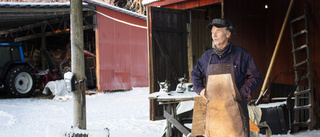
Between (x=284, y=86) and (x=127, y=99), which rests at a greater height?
(x=284, y=86)

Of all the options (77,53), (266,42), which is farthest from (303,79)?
(77,53)

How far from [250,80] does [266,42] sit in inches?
220

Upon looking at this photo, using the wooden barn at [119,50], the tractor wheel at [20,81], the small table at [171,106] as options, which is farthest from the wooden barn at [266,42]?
the tractor wheel at [20,81]

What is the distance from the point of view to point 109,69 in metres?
13.2

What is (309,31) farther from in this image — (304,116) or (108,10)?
(108,10)

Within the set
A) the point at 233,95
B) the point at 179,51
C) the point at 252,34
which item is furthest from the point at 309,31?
the point at 233,95

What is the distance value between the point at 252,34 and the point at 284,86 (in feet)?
5.06

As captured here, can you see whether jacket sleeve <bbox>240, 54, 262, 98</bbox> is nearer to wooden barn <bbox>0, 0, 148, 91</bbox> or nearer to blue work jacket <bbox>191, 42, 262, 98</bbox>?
blue work jacket <bbox>191, 42, 262, 98</bbox>

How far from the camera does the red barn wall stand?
12.8 m

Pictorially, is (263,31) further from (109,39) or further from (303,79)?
(109,39)

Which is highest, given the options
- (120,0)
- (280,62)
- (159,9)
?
(120,0)

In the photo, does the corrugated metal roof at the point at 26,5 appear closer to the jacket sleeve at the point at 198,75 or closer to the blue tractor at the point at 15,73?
the blue tractor at the point at 15,73

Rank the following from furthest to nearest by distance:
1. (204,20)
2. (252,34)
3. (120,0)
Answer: (120,0)
(204,20)
(252,34)

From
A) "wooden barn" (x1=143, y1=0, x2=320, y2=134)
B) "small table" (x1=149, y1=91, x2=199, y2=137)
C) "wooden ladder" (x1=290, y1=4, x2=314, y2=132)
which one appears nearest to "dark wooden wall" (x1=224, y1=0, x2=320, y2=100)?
"wooden barn" (x1=143, y1=0, x2=320, y2=134)
